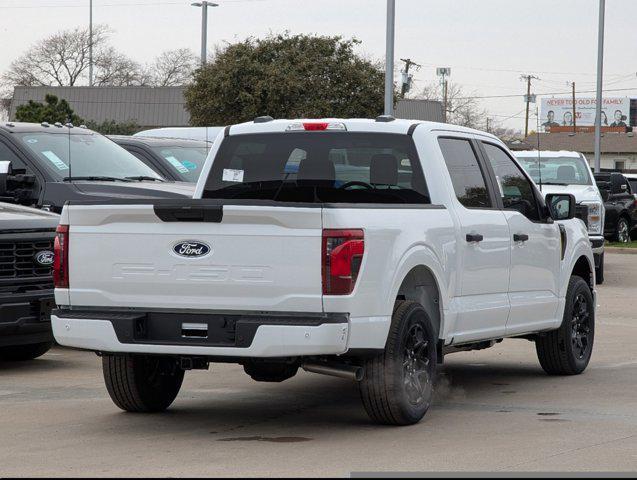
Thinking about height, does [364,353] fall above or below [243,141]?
below

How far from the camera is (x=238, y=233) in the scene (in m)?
7.93

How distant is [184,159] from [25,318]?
6.59m

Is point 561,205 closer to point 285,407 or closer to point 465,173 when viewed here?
point 465,173

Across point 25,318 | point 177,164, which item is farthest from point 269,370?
point 177,164

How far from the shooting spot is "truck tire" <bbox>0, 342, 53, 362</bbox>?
11914mm

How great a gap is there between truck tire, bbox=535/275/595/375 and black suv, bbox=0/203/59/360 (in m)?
4.00

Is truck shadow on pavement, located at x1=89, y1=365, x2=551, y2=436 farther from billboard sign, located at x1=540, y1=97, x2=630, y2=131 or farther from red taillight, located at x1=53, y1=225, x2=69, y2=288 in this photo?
billboard sign, located at x1=540, y1=97, x2=630, y2=131

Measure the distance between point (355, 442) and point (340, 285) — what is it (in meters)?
0.94

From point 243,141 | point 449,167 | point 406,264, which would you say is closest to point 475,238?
point 449,167

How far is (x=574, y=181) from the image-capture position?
2159cm

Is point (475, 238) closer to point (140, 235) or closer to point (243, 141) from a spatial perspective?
point (243, 141)

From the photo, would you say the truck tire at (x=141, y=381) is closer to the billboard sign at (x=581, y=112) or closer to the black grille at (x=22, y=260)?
the black grille at (x=22, y=260)

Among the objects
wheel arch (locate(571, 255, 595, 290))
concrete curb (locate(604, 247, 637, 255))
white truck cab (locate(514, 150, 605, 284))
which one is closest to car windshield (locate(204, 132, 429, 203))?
wheel arch (locate(571, 255, 595, 290))

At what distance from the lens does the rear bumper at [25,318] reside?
10.8 m
